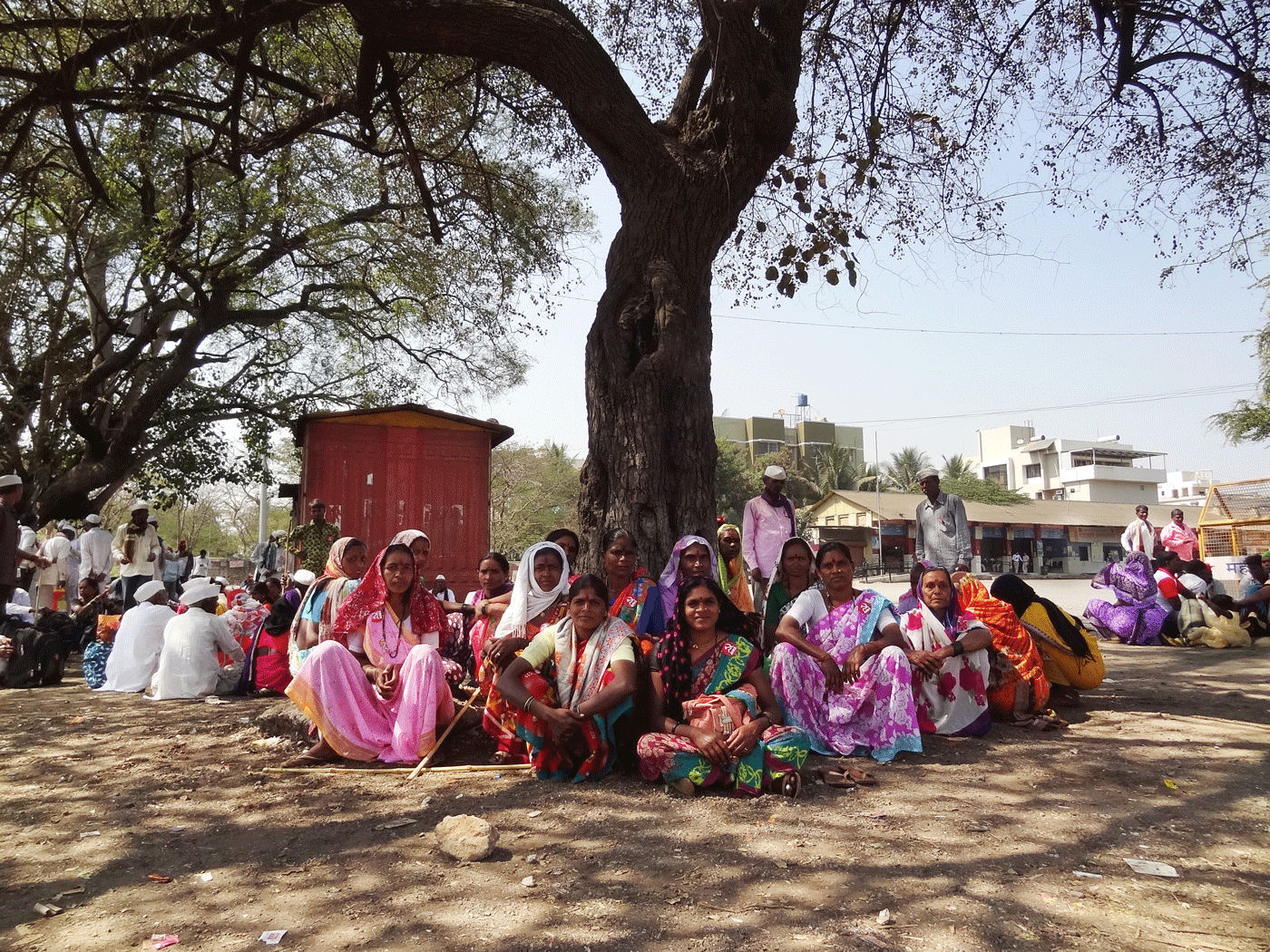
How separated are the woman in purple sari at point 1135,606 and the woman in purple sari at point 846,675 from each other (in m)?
6.68

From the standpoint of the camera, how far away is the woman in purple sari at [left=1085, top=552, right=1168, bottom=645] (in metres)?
10.1

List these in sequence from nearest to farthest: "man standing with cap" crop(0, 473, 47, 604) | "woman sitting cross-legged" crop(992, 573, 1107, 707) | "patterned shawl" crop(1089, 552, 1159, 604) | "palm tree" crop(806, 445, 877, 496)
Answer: "woman sitting cross-legged" crop(992, 573, 1107, 707), "man standing with cap" crop(0, 473, 47, 604), "patterned shawl" crop(1089, 552, 1159, 604), "palm tree" crop(806, 445, 877, 496)

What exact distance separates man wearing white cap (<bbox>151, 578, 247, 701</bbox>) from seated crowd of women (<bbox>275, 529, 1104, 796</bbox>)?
2258 mm

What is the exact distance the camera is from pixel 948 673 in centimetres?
517

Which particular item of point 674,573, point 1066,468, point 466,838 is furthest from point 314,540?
point 1066,468

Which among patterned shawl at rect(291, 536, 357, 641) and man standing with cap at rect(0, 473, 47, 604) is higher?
man standing with cap at rect(0, 473, 47, 604)

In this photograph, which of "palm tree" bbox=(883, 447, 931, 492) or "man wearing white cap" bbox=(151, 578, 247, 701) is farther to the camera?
"palm tree" bbox=(883, 447, 931, 492)

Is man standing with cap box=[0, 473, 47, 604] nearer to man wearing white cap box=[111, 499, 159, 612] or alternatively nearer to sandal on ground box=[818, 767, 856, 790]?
man wearing white cap box=[111, 499, 159, 612]

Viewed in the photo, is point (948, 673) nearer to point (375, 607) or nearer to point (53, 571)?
point (375, 607)

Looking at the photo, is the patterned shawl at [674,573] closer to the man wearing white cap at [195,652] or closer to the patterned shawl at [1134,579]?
the man wearing white cap at [195,652]

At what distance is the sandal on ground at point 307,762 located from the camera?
468cm

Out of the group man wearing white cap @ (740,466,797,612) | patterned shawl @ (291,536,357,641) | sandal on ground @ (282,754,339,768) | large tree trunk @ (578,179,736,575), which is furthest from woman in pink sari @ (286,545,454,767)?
man wearing white cap @ (740,466,797,612)

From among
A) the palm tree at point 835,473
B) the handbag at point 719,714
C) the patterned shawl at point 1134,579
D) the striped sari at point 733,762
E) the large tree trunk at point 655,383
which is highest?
the palm tree at point 835,473

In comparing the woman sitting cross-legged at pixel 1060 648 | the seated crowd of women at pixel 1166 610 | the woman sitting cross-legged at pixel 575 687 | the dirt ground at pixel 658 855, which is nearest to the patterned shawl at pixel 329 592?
the dirt ground at pixel 658 855
